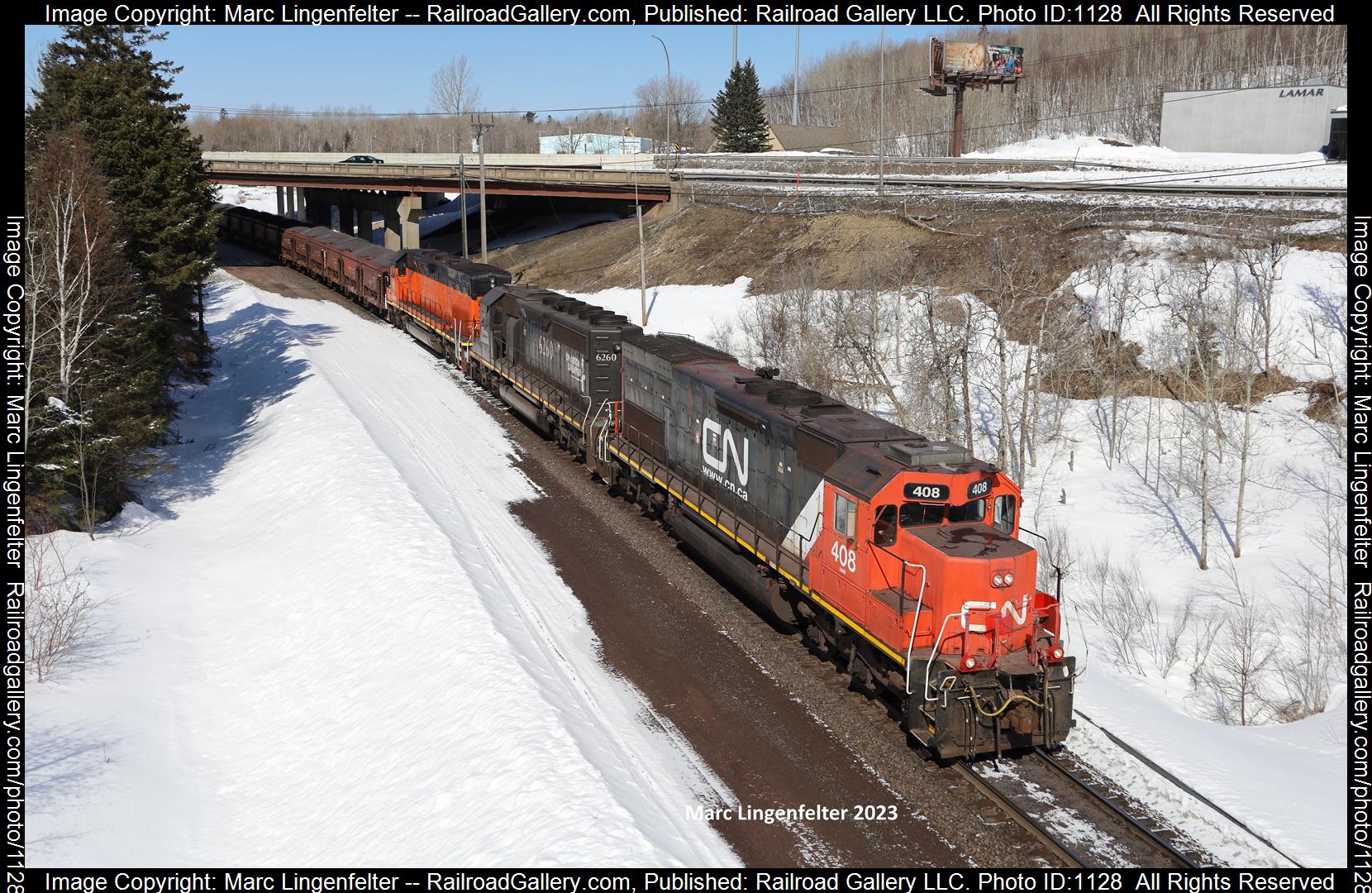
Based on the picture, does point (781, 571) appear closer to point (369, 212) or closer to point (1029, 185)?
point (1029, 185)

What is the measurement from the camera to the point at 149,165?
3397 cm

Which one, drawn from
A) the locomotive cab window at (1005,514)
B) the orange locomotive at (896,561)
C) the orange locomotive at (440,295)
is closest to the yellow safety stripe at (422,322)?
the orange locomotive at (440,295)

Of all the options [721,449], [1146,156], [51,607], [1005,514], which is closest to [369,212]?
[1146,156]

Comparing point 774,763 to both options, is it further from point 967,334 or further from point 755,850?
point 967,334

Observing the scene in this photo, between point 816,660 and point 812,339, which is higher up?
point 812,339

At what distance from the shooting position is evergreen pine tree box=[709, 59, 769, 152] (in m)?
84.5

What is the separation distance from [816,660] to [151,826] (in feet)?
34.6

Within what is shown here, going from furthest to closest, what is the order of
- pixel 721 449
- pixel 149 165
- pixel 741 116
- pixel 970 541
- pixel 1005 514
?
pixel 741 116, pixel 149 165, pixel 721 449, pixel 1005 514, pixel 970 541

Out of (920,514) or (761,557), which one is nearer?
(920,514)

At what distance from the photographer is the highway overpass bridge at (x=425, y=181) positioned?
210 ft

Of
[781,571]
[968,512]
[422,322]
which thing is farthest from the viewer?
[422,322]

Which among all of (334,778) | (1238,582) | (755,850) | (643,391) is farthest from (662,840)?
(1238,582)

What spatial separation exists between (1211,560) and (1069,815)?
17.2 meters

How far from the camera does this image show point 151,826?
46.6 feet
